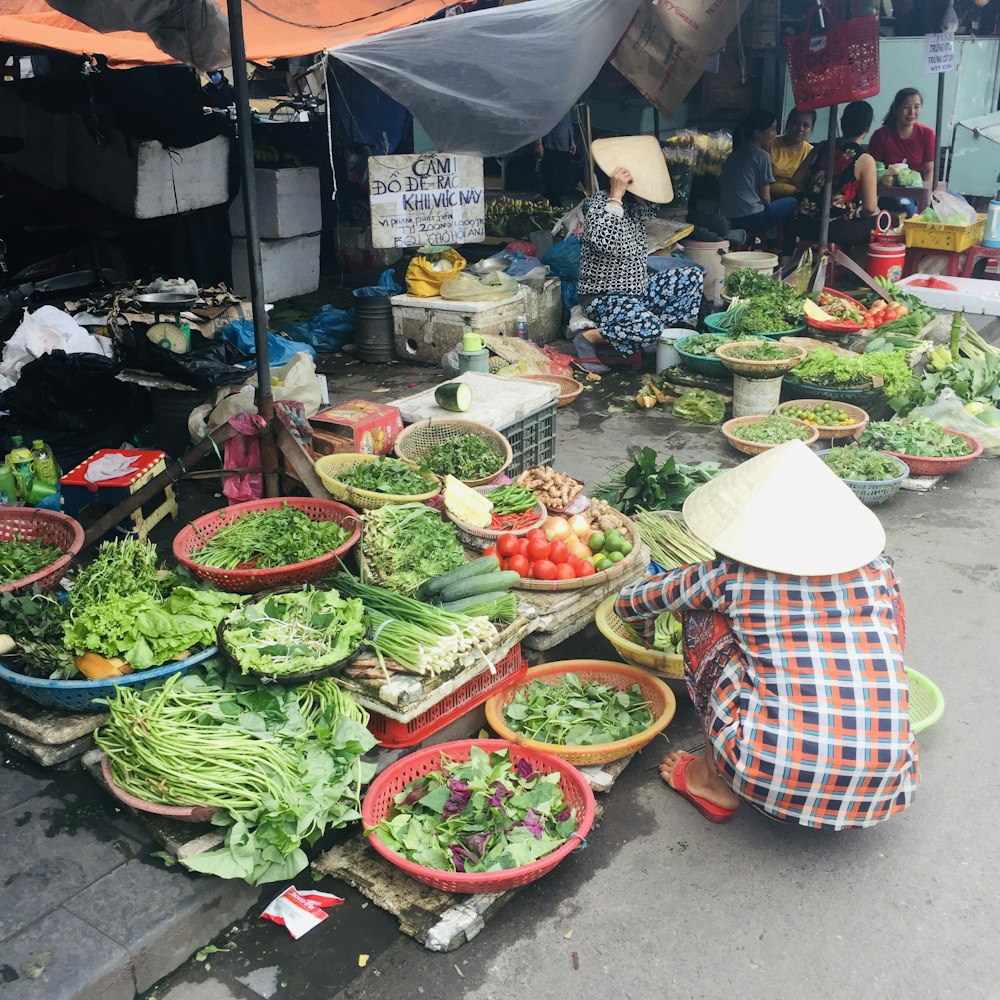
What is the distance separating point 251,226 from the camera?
420cm

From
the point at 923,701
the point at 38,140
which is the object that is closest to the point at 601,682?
the point at 923,701

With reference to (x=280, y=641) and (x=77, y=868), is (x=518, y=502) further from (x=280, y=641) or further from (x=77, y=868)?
(x=77, y=868)

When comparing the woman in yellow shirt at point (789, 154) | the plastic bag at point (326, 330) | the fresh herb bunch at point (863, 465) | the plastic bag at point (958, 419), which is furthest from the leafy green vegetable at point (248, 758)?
the woman in yellow shirt at point (789, 154)

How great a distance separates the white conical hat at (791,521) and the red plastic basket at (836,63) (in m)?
6.83

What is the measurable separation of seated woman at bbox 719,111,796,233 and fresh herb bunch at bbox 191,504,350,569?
784 cm

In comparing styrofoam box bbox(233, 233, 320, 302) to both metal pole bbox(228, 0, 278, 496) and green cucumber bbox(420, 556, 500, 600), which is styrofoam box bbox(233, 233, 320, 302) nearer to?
metal pole bbox(228, 0, 278, 496)

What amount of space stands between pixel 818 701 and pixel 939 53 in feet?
30.2

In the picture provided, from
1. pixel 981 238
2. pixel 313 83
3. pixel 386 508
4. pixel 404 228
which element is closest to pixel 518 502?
pixel 386 508

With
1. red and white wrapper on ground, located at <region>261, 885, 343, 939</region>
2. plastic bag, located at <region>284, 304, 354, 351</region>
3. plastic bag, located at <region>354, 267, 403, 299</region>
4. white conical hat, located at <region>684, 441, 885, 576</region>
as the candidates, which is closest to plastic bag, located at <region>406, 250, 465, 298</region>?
plastic bag, located at <region>354, 267, 403, 299</region>

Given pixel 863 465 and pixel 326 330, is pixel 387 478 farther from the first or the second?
pixel 326 330

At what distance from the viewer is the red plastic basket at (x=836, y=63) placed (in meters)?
8.54

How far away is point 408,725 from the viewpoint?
358 centimetres

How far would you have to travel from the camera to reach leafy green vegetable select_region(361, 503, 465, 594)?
159 inches

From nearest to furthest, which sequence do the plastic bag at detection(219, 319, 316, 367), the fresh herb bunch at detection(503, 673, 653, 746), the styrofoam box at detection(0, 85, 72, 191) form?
the fresh herb bunch at detection(503, 673, 653, 746), the plastic bag at detection(219, 319, 316, 367), the styrofoam box at detection(0, 85, 72, 191)
